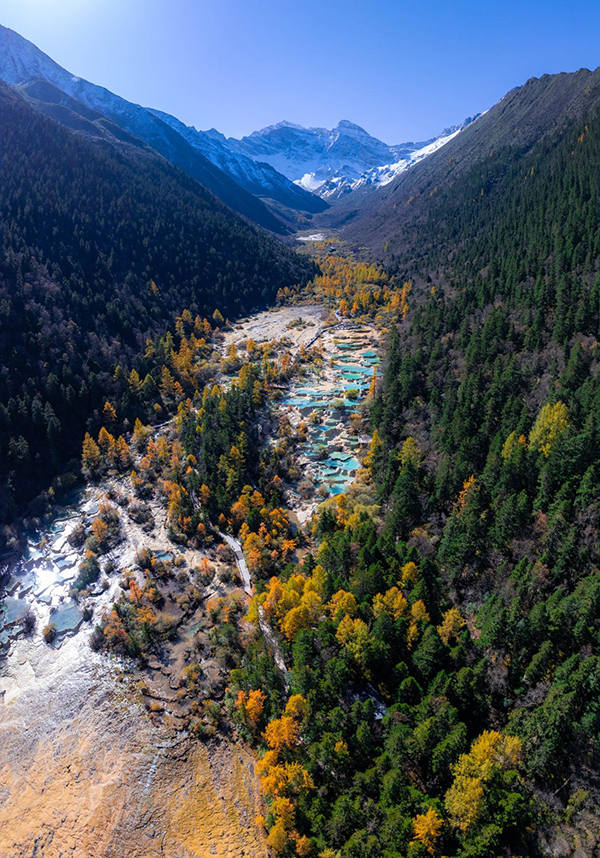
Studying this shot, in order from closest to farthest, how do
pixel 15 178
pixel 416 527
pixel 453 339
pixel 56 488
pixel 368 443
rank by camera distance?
pixel 416 527 → pixel 56 488 → pixel 368 443 → pixel 453 339 → pixel 15 178

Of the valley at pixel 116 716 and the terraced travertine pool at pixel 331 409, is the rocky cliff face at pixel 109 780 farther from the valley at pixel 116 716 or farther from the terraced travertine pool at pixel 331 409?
the terraced travertine pool at pixel 331 409

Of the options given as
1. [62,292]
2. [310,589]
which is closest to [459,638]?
[310,589]

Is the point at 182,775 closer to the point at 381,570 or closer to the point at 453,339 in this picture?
the point at 381,570

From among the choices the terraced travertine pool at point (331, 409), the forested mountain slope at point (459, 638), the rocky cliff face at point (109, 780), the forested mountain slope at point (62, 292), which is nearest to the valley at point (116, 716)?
the rocky cliff face at point (109, 780)

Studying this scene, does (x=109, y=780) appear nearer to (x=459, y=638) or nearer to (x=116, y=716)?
(x=116, y=716)

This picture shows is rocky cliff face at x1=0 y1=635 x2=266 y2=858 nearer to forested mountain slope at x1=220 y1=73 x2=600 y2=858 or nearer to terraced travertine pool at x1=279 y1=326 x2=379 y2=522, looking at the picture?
forested mountain slope at x1=220 y1=73 x2=600 y2=858

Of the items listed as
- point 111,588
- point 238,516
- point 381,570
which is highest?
point 381,570

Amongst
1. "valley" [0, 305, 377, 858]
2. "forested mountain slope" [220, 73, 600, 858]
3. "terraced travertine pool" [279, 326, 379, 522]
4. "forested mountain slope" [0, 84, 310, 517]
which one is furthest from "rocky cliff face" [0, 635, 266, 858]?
"forested mountain slope" [0, 84, 310, 517]

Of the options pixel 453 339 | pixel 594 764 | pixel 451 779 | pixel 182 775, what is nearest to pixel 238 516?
pixel 182 775
